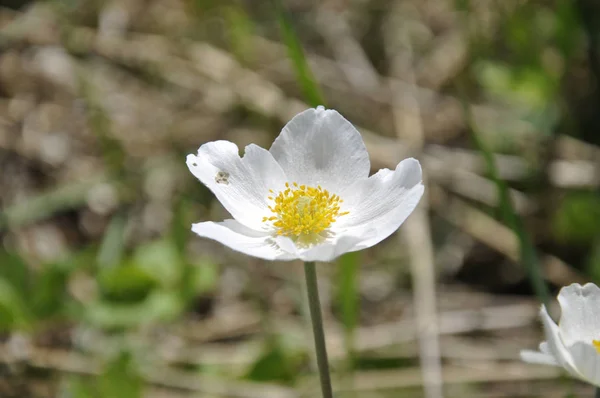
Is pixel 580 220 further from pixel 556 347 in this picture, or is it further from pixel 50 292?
pixel 50 292

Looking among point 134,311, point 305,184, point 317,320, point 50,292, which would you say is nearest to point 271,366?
point 134,311

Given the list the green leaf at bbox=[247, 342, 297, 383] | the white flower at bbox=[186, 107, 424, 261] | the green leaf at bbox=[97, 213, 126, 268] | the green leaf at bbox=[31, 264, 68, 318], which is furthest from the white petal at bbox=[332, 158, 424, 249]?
the green leaf at bbox=[97, 213, 126, 268]

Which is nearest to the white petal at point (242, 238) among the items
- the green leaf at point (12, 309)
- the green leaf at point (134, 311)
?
the green leaf at point (134, 311)

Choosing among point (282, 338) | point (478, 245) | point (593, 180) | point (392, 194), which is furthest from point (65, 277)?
point (593, 180)

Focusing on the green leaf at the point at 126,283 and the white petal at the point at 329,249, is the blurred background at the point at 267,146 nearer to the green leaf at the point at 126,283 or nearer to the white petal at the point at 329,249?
the green leaf at the point at 126,283

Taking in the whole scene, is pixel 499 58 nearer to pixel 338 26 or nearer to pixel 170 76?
pixel 338 26

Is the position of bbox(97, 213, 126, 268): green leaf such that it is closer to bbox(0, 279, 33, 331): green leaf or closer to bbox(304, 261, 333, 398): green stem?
bbox(0, 279, 33, 331): green leaf
